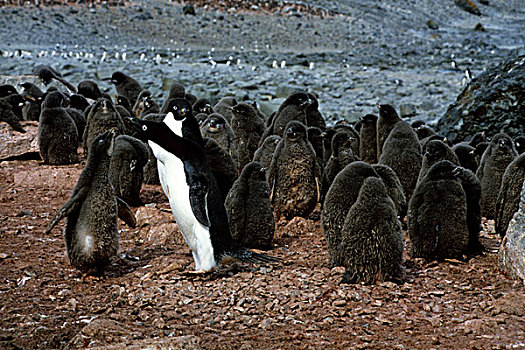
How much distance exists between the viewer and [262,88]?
61.3 feet

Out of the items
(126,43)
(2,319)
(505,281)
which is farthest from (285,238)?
(126,43)

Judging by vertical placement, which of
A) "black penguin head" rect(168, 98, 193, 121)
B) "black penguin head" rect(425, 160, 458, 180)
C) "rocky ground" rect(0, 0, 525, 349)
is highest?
"black penguin head" rect(168, 98, 193, 121)

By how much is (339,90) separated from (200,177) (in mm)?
14500

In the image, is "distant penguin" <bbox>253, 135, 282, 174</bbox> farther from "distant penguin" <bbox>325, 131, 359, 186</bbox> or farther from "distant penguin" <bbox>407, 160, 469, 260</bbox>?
"distant penguin" <bbox>407, 160, 469, 260</bbox>

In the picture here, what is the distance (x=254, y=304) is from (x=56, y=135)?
235 inches

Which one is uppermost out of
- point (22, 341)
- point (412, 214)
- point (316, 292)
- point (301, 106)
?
point (301, 106)

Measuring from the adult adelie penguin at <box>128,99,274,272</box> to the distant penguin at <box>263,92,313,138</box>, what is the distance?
12.3ft

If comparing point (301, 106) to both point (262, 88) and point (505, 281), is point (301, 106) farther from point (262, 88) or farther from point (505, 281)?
point (262, 88)

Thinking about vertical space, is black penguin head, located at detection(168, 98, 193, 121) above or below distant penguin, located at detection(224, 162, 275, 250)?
above

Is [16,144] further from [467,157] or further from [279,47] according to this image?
[279,47]

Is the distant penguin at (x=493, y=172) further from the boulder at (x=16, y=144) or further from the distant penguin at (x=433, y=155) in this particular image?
the boulder at (x=16, y=144)

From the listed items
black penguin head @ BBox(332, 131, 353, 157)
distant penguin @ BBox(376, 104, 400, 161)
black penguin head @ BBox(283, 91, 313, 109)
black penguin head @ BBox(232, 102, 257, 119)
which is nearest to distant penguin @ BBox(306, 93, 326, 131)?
black penguin head @ BBox(283, 91, 313, 109)

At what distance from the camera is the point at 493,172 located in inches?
292

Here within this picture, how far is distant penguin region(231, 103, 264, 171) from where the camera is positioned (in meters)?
9.52
